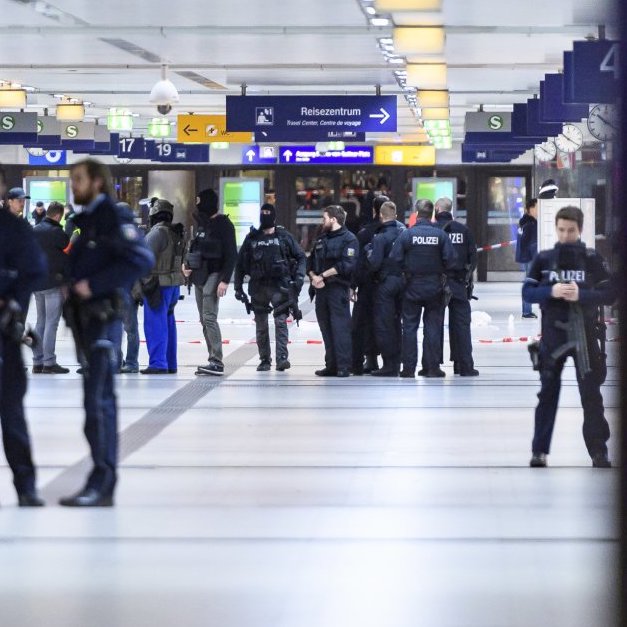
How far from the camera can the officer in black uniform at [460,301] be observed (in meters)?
15.4

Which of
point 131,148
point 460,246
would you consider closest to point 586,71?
point 460,246

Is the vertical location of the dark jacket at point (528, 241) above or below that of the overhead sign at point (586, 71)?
below

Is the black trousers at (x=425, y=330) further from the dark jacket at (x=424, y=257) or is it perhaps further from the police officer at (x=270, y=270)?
the police officer at (x=270, y=270)

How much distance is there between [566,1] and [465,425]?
5.94 meters

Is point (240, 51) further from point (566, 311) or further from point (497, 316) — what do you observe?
point (566, 311)

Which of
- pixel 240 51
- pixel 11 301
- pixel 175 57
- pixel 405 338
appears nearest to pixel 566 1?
pixel 405 338

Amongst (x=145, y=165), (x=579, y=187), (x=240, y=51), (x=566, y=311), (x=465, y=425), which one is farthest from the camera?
(x=145, y=165)

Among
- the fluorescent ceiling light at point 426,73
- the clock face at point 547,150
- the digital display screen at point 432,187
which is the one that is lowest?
the digital display screen at point 432,187

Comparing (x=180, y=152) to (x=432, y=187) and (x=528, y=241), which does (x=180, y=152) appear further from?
(x=528, y=241)

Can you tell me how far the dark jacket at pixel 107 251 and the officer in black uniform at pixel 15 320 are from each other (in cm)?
25

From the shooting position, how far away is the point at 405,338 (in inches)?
599

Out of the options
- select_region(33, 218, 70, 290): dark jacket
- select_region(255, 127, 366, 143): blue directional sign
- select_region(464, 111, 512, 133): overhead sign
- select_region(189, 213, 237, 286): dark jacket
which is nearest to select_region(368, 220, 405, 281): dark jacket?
select_region(189, 213, 237, 286): dark jacket

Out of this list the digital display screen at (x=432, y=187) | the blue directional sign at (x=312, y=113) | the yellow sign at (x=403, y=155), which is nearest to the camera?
the blue directional sign at (x=312, y=113)

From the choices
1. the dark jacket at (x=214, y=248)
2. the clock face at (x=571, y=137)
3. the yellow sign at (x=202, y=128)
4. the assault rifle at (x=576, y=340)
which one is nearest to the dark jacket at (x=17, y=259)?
the assault rifle at (x=576, y=340)
